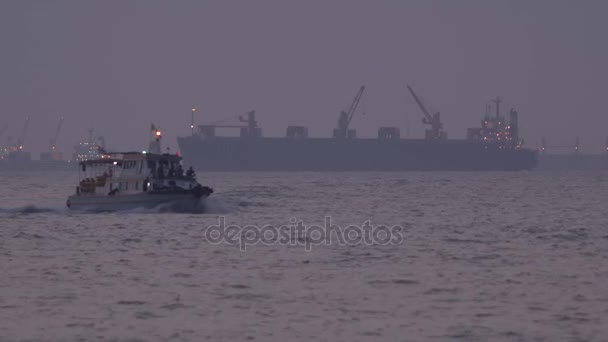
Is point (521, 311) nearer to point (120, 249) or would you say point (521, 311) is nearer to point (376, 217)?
point (120, 249)

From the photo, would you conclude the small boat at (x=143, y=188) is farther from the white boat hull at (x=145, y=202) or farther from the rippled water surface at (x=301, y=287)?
the rippled water surface at (x=301, y=287)

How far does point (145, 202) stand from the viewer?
5628 cm

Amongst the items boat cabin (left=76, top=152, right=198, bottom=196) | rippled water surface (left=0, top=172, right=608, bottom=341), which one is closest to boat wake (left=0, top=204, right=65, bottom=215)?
boat cabin (left=76, top=152, right=198, bottom=196)

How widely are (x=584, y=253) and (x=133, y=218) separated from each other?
2661 cm

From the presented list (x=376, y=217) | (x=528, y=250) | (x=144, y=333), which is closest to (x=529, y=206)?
(x=376, y=217)

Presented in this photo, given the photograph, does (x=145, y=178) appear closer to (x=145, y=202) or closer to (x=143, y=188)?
(x=143, y=188)

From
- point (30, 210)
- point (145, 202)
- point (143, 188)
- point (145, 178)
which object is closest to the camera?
point (145, 202)

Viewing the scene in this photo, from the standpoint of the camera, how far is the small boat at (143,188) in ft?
185

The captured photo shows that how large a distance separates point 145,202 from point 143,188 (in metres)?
1.37

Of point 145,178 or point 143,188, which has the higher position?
point 145,178

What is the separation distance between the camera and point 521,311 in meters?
21.5

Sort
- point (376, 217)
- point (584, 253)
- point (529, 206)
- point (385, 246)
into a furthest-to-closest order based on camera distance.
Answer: point (529, 206)
point (376, 217)
point (385, 246)
point (584, 253)

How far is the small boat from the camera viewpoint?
5644 cm

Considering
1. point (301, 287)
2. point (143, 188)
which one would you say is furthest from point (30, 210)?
point (301, 287)
